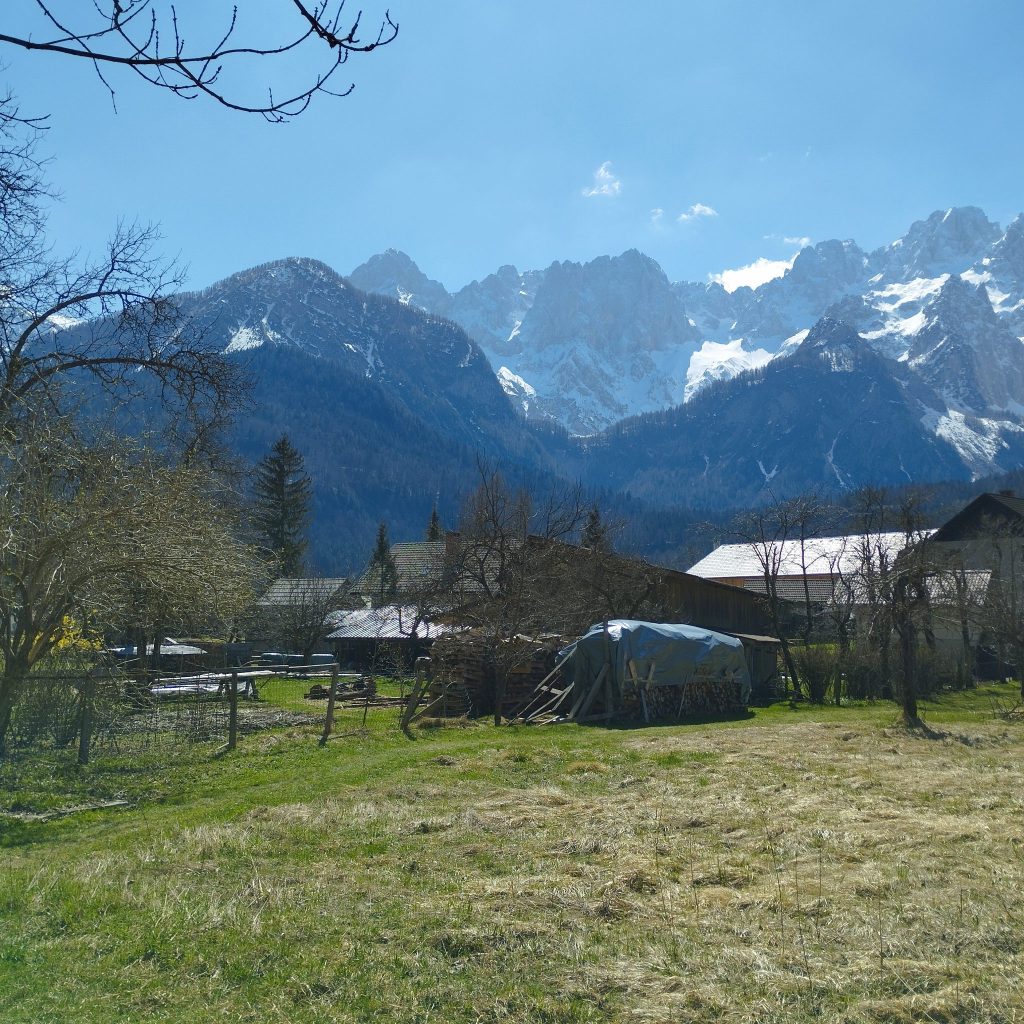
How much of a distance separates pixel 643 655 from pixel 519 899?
16.4 meters

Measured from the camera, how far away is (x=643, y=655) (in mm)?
21969

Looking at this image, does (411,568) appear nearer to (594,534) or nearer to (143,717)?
(594,534)

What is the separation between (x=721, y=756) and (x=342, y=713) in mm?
10804

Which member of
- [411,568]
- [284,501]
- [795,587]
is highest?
[284,501]

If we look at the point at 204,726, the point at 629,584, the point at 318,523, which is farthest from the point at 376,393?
the point at 204,726

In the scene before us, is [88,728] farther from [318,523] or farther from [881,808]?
[318,523]

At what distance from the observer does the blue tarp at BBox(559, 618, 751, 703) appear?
21.6 m

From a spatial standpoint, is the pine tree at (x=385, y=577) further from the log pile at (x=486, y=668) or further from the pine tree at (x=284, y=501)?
the log pile at (x=486, y=668)

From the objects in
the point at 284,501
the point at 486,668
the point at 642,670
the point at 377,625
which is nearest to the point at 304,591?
the point at 377,625

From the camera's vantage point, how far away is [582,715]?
68.6 ft

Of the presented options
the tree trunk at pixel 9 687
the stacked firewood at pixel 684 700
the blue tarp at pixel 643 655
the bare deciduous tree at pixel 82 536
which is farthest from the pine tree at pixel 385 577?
the tree trunk at pixel 9 687

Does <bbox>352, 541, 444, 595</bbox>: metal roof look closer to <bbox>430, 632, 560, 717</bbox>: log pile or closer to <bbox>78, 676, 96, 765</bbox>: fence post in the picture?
<bbox>430, 632, 560, 717</bbox>: log pile

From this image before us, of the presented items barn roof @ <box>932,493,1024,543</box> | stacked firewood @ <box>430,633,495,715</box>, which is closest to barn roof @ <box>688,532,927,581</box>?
barn roof @ <box>932,493,1024,543</box>

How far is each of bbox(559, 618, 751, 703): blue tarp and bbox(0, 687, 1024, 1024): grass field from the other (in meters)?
9.81
